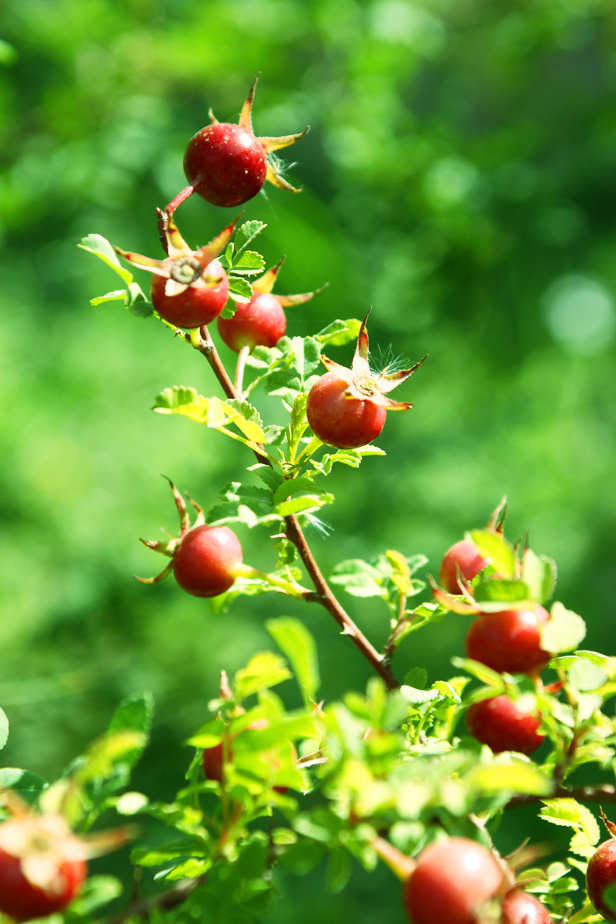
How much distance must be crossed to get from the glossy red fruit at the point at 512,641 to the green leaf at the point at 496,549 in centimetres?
4

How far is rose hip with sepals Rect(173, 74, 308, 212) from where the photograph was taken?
0.55 metres

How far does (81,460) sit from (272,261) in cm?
90

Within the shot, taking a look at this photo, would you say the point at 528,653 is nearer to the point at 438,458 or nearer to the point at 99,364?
the point at 438,458

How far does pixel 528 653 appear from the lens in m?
0.45

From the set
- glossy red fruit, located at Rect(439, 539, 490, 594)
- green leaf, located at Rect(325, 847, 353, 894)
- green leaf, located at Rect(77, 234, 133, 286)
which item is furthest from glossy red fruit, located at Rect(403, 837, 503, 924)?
green leaf, located at Rect(77, 234, 133, 286)

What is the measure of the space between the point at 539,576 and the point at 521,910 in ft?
0.61

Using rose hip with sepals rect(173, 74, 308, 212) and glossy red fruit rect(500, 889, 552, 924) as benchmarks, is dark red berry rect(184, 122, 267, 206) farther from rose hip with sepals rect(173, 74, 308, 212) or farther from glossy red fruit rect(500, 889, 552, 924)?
glossy red fruit rect(500, 889, 552, 924)

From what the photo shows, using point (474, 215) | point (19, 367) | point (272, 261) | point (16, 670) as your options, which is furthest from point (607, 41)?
point (16, 670)

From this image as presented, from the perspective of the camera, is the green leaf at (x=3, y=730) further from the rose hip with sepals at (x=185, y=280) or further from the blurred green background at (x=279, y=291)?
the blurred green background at (x=279, y=291)

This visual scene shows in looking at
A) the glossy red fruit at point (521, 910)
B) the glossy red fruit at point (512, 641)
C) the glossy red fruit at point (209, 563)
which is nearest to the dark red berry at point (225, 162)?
the glossy red fruit at point (209, 563)

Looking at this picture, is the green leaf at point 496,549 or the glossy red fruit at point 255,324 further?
the glossy red fruit at point 255,324

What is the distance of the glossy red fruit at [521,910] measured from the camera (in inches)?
16.3

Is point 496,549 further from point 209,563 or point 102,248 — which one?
point 102,248

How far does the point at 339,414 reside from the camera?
52cm
